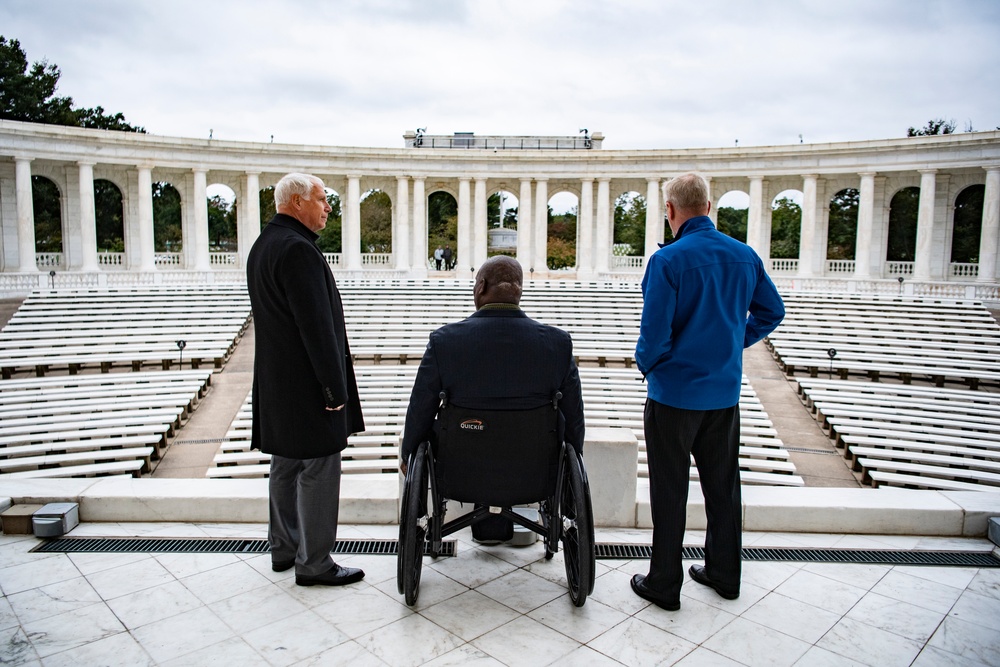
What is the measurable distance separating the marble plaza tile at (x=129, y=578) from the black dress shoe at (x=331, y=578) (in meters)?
0.80

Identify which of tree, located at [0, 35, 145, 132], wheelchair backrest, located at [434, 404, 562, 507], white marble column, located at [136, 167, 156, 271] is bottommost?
wheelchair backrest, located at [434, 404, 562, 507]

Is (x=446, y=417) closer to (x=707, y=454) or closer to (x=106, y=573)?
(x=707, y=454)

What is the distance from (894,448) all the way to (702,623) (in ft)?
39.5

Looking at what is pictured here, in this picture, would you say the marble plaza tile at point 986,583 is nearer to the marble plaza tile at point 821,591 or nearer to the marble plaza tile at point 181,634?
the marble plaza tile at point 821,591

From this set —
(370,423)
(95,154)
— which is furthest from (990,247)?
(95,154)

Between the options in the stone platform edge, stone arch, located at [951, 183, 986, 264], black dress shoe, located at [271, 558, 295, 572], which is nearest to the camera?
black dress shoe, located at [271, 558, 295, 572]

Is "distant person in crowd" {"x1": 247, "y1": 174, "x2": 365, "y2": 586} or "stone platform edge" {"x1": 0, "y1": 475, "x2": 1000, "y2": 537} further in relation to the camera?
"stone platform edge" {"x1": 0, "y1": 475, "x2": 1000, "y2": 537}

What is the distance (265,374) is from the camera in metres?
4.40

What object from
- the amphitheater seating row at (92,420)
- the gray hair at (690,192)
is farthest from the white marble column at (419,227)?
the gray hair at (690,192)

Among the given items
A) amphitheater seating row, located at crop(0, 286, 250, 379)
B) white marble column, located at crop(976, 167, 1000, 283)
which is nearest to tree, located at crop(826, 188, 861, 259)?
white marble column, located at crop(976, 167, 1000, 283)

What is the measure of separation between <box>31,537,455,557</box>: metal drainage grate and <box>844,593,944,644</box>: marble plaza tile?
2496 mm

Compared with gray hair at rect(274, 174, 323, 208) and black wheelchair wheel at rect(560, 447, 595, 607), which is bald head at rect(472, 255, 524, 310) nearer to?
black wheelchair wheel at rect(560, 447, 595, 607)

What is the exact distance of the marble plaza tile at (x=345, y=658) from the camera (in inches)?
138

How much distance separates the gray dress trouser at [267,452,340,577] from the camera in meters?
4.39
